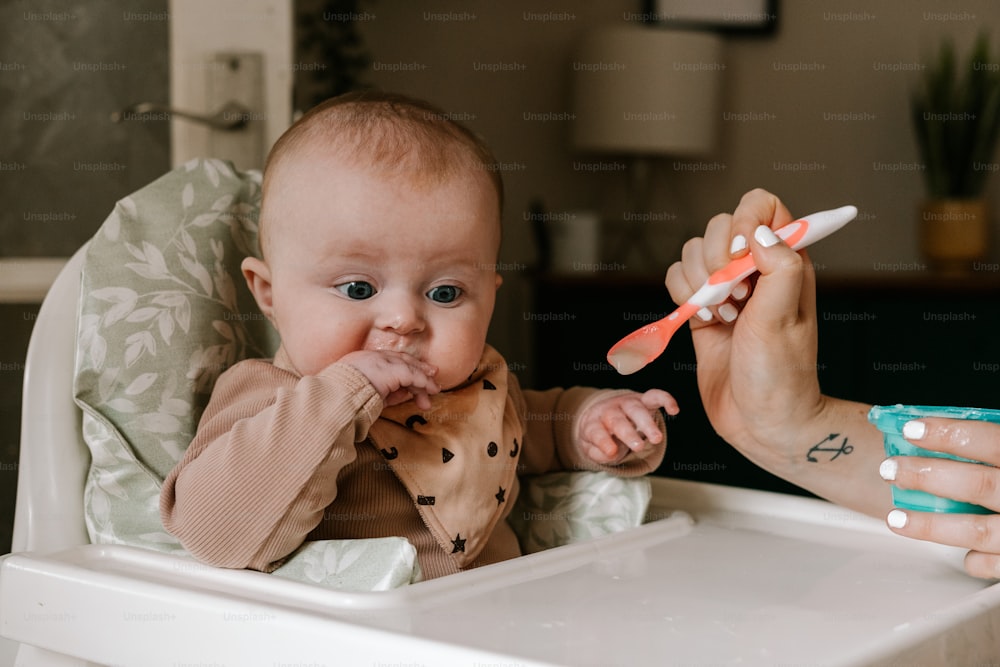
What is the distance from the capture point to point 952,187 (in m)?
2.79

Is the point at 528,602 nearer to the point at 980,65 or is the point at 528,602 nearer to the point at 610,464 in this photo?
the point at 610,464

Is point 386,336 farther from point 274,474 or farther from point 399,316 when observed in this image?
point 274,474

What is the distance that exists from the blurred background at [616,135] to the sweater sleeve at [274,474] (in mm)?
1265

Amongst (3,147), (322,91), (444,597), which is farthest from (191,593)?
(322,91)

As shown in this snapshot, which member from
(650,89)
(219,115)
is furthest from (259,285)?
(650,89)

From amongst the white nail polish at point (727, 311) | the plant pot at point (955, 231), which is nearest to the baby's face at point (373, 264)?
the white nail polish at point (727, 311)

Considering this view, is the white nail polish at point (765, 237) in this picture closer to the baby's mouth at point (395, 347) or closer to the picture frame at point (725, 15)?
the baby's mouth at point (395, 347)

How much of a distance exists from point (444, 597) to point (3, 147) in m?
1.58

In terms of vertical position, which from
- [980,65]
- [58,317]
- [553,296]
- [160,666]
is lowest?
[553,296]

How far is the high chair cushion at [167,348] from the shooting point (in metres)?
0.90

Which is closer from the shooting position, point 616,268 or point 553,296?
point 553,296

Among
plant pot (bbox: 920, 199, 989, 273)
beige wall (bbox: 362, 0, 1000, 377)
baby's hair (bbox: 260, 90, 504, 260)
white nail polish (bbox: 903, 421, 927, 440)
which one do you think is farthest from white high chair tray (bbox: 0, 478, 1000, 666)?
beige wall (bbox: 362, 0, 1000, 377)

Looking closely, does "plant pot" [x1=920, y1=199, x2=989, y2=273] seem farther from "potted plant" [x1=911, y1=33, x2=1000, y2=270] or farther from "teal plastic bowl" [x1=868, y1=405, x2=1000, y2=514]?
"teal plastic bowl" [x1=868, y1=405, x2=1000, y2=514]

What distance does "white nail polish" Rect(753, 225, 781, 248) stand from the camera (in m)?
0.87
